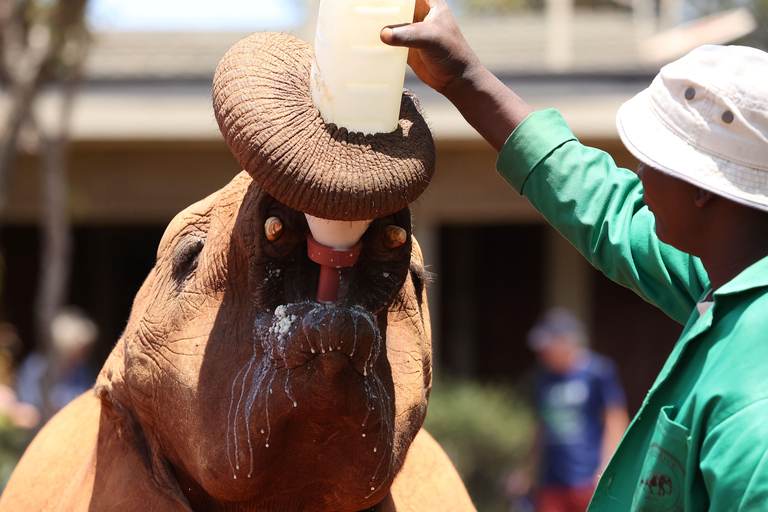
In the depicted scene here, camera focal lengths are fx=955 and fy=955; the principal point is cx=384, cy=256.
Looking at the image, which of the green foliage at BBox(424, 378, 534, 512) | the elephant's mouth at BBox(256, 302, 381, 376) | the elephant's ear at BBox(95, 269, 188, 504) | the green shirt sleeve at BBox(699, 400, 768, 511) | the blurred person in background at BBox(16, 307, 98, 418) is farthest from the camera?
the green foliage at BBox(424, 378, 534, 512)

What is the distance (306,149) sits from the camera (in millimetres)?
1737

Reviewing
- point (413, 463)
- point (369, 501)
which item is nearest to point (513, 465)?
point (413, 463)

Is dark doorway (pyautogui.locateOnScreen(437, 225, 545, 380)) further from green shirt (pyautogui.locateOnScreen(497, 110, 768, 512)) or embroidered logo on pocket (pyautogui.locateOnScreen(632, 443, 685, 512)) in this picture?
embroidered logo on pocket (pyautogui.locateOnScreen(632, 443, 685, 512))

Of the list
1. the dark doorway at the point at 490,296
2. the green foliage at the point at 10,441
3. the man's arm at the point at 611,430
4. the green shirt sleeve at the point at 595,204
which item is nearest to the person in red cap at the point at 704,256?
the green shirt sleeve at the point at 595,204

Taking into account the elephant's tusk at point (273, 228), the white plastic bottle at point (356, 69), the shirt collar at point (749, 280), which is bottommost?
the elephant's tusk at point (273, 228)

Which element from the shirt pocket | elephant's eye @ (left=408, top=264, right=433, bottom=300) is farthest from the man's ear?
elephant's eye @ (left=408, top=264, right=433, bottom=300)

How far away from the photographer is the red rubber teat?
185 centimetres

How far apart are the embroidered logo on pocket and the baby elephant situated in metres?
0.53

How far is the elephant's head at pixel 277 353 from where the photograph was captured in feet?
6.03

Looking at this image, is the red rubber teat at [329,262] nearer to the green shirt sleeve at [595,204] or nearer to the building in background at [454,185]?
the green shirt sleeve at [595,204]

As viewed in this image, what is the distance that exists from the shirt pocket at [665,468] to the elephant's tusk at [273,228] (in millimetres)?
813

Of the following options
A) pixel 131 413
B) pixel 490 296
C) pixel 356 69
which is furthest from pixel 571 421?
pixel 356 69

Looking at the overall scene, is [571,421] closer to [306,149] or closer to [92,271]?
[306,149]

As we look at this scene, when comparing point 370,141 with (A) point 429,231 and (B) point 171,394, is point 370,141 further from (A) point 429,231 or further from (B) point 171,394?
(A) point 429,231
